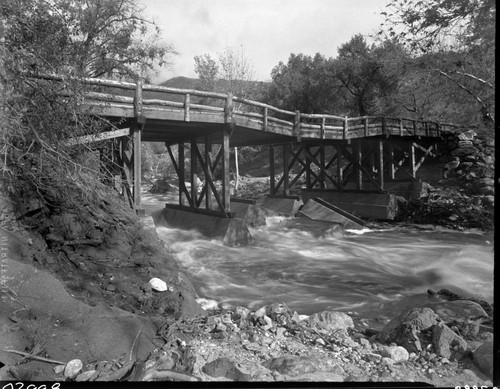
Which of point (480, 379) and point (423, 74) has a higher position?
point (423, 74)

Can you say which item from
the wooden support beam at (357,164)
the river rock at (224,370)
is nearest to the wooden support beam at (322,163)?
the wooden support beam at (357,164)

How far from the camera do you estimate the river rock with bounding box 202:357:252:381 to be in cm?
266

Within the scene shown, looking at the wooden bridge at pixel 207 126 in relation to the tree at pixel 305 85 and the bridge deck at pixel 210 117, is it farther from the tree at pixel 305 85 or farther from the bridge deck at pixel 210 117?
the tree at pixel 305 85

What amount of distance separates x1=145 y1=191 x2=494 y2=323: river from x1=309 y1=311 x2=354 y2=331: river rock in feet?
4.24

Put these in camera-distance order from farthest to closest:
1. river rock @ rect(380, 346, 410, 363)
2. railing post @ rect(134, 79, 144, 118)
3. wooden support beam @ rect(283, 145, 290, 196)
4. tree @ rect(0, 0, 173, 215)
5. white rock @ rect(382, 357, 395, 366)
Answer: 1. wooden support beam @ rect(283, 145, 290, 196)
2. railing post @ rect(134, 79, 144, 118)
3. tree @ rect(0, 0, 173, 215)
4. river rock @ rect(380, 346, 410, 363)
5. white rock @ rect(382, 357, 395, 366)

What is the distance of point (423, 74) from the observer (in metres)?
7.27

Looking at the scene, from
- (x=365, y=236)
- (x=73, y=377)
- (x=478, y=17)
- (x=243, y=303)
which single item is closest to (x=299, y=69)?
(x=478, y=17)

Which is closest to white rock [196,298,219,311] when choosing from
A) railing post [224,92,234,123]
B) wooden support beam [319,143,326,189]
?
railing post [224,92,234,123]

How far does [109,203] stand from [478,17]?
573 centimetres

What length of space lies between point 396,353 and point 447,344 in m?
0.52

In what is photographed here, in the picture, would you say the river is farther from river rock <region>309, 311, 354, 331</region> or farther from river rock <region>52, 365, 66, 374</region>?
river rock <region>52, 365, 66, 374</region>

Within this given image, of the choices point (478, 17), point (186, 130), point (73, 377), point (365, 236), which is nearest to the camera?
point (73, 377)

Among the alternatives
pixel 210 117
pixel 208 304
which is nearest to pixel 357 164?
pixel 210 117

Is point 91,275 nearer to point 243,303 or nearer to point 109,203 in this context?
point 109,203
